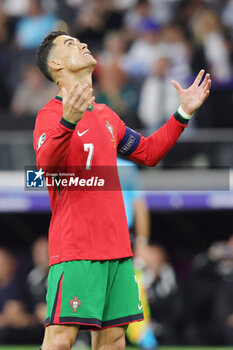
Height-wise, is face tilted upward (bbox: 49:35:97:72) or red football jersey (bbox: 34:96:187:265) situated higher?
face tilted upward (bbox: 49:35:97:72)

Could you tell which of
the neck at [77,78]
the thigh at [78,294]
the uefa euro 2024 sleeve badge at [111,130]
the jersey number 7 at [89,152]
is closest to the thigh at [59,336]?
the thigh at [78,294]

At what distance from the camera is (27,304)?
9.22 meters

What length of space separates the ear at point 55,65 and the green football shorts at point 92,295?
1.15 m

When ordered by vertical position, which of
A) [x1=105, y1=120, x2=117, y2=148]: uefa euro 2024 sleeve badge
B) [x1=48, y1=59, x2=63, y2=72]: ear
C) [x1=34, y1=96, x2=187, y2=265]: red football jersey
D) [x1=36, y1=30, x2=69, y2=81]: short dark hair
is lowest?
[x1=34, y1=96, x2=187, y2=265]: red football jersey

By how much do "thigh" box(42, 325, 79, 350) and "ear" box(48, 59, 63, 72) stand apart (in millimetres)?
1486

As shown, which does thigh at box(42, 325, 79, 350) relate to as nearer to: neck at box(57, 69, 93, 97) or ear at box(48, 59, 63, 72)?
neck at box(57, 69, 93, 97)

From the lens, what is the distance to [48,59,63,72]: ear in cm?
432

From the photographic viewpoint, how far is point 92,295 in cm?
395

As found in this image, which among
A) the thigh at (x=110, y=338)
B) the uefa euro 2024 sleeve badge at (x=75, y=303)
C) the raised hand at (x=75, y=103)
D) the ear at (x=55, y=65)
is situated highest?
the ear at (x=55, y=65)

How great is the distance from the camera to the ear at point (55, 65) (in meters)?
4.32

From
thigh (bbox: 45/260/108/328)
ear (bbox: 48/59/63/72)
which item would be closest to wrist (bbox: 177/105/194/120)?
ear (bbox: 48/59/63/72)

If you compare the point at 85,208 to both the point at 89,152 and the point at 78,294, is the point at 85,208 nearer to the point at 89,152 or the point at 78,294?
the point at 89,152

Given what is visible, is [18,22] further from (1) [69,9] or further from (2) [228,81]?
(2) [228,81]

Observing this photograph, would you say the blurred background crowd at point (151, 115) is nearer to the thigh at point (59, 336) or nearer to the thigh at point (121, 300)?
the thigh at point (121, 300)
